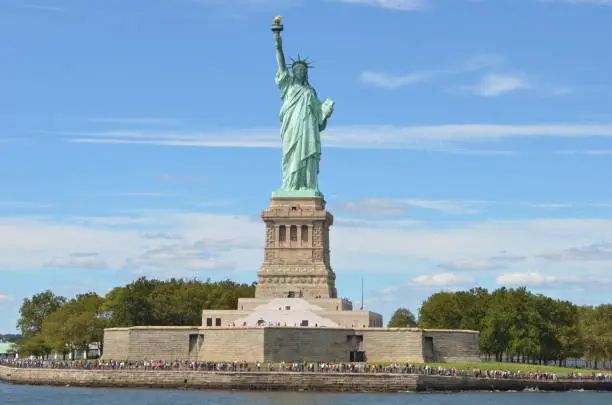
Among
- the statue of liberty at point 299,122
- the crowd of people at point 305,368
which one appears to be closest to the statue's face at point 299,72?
the statue of liberty at point 299,122

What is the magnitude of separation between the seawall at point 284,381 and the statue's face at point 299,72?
2706 centimetres

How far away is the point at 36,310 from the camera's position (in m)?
116

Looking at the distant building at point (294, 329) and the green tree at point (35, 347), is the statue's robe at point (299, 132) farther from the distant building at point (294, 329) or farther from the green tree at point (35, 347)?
the green tree at point (35, 347)

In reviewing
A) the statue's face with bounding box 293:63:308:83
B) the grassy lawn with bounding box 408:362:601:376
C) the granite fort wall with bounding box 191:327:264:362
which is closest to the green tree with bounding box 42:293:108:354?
the granite fort wall with bounding box 191:327:264:362

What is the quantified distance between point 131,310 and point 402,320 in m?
56.4

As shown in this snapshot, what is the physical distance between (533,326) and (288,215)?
72.4 feet

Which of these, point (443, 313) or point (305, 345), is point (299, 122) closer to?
point (305, 345)

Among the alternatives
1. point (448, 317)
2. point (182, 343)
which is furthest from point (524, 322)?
point (182, 343)

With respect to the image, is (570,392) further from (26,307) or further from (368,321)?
(26,307)

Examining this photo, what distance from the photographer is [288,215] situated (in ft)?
284

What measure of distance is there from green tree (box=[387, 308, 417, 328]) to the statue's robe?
Answer: 145 ft

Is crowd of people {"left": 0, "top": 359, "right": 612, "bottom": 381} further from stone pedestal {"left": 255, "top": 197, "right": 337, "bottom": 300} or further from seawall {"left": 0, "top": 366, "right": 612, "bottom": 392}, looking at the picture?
stone pedestal {"left": 255, "top": 197, "right": 337, "bottom": 300}

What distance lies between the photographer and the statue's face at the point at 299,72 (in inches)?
3551

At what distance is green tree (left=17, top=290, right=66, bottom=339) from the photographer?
11556 cm
